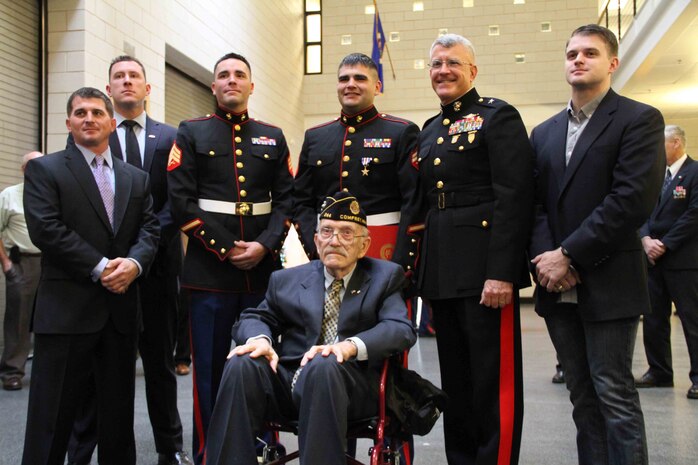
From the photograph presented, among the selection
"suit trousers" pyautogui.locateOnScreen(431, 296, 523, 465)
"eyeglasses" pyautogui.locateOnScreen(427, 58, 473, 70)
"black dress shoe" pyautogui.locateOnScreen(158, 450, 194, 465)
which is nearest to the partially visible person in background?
"black dress shoe" pyautogui.locateOnScreen(158, 450, 194, 465)

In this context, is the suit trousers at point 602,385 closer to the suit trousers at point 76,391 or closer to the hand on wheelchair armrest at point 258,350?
the hand on wheelchair armrest at point 258,350

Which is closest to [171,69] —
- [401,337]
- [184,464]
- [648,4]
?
[648,4]

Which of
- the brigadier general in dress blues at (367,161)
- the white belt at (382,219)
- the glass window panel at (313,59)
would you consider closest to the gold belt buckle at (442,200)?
the brigadier general in dress blues at (367,161)

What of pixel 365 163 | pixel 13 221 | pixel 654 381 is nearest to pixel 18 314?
pixel 13 221

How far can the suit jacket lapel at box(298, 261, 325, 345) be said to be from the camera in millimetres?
2506

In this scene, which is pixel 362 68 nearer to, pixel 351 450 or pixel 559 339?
pixel 559 339

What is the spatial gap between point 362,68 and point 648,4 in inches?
240

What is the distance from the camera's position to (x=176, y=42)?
773 cm

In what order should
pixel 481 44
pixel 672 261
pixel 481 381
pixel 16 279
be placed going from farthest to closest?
1. pixel 481 44
2. pixel 16 279
3. pixel 672 261
4. pixel 481 381

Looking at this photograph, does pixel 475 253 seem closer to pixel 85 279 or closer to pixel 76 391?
pixel 85 279

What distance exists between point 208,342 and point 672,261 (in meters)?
3.46

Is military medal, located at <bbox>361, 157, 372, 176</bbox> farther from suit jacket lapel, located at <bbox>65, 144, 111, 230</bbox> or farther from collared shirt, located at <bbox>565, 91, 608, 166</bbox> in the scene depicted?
suit jacket lapel, located at <bbox>65, 144, 111, 230</bbox>

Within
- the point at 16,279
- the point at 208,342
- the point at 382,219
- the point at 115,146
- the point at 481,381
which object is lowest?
the point at 481,381

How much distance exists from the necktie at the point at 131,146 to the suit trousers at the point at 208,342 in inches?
26.6
